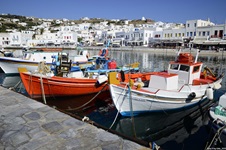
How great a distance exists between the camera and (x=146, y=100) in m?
8.88

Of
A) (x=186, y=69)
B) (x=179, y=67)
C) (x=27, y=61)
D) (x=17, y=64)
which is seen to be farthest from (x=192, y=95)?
(x=17, y=64)

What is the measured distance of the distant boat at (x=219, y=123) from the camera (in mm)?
5621

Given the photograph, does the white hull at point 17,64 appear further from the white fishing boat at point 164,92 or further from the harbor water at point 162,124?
the white fishing boat at point 164,92

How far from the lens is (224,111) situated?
657 centimetres

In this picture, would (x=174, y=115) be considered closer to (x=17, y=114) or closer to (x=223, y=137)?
(x=223, y=137)

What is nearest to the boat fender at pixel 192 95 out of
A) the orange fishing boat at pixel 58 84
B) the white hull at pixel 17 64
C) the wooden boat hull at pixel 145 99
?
the wooden boat hull at pixel 145 99

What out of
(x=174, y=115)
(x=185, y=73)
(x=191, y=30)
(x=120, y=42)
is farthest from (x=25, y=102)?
(x=120, y=42)

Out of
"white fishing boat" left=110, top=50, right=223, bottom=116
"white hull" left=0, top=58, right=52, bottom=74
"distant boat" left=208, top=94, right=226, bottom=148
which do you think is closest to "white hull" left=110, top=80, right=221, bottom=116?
"white fishing boat" left=110, top=50, right=223, bottom=116

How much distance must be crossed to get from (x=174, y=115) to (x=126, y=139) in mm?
7042

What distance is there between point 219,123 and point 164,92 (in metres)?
3.22

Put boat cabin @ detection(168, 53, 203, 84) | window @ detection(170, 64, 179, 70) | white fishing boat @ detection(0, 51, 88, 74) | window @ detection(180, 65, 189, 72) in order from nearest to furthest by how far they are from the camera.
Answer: boat cabin @ detection(168, 53, 203, 84), window @ detection(180, 65, 189, 72), window @ detection(170, 64, 179, 70), white fishing boat @ detection(0, 51, 88, 74)

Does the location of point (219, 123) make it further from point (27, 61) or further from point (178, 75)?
point (27, 61)

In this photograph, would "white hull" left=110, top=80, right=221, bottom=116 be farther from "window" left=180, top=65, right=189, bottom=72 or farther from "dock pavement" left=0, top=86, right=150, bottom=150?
"dock pavement" left=0, top=86, right=150, bottom=150

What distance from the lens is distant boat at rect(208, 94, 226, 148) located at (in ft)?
18.4
